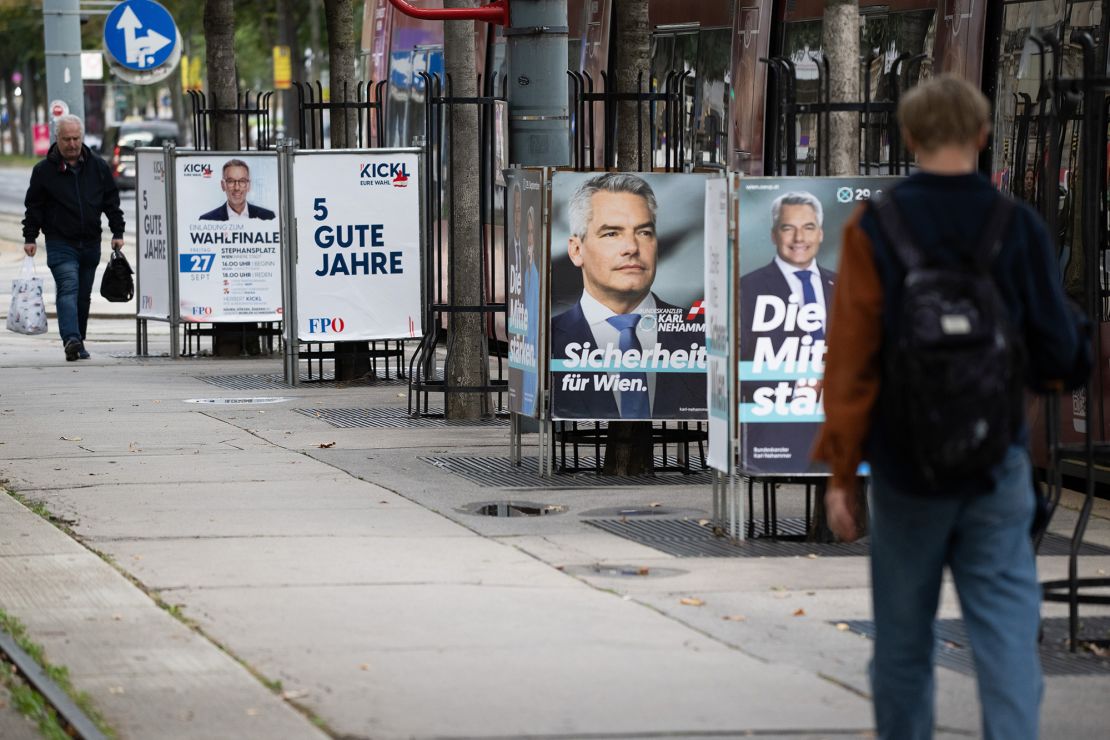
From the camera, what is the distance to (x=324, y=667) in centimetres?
619

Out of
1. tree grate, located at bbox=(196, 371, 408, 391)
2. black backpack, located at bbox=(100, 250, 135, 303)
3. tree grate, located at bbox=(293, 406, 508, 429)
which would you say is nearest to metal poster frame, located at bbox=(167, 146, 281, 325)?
black backpack, located at bbox=(100, 250, 135, 303)

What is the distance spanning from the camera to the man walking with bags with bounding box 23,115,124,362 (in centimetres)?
1661

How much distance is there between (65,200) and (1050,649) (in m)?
11.6

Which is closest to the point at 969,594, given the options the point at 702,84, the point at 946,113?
the point at 946,113

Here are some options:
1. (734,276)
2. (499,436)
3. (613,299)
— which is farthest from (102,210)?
(734,276)

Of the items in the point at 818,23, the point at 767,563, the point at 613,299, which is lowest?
the point at 767,563

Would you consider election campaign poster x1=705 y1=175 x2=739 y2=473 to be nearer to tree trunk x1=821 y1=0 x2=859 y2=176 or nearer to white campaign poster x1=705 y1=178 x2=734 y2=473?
white campaign poster x1=705 y1=178 x2=734 y2=473

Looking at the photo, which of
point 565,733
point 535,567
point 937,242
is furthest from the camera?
point 535,567

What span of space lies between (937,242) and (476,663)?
95.3 inches

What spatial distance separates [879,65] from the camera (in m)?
11.8

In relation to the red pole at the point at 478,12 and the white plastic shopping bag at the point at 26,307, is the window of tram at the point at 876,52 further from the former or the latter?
the white plastic shopping bag at the point at 26,307

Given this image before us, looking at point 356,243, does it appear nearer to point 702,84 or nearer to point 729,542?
point 702,84

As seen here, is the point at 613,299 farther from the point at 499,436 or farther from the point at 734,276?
the point at 499,436

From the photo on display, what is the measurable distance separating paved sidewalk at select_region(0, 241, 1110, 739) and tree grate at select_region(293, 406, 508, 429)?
102 cm
